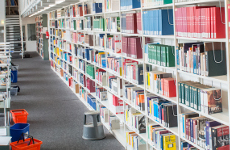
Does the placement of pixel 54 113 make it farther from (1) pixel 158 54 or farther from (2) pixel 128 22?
(1) pixel 158 54

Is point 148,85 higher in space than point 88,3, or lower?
lower

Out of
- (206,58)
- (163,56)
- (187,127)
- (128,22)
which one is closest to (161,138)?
(187,127)

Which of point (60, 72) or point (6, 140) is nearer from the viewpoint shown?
point (6, 140)

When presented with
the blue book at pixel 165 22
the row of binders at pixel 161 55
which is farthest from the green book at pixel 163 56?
the blue book at pixel 165 22

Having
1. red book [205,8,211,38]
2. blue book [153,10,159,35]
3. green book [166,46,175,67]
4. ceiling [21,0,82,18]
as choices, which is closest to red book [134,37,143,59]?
blue book [153,10,159,35]

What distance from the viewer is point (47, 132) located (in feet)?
19.9

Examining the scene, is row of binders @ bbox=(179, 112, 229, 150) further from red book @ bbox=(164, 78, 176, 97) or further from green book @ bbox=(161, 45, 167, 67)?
green book @ bbox=(161, 45, 167, 67)

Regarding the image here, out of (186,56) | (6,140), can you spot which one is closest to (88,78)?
(6,140)

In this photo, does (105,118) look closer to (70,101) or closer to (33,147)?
(33,147)

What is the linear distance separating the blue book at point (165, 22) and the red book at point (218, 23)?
3.03 feet

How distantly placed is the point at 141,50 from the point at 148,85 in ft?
1.87

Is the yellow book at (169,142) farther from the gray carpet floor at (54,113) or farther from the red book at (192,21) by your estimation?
the gray carpet floor at (54,113)

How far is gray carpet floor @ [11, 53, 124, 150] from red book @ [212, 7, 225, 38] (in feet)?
9.74

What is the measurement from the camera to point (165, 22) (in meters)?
3.61
